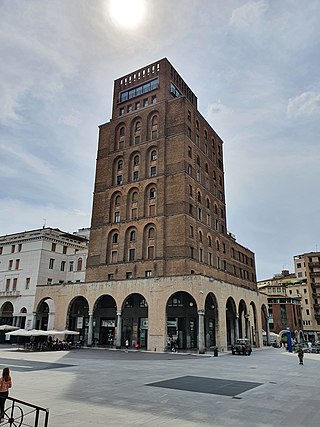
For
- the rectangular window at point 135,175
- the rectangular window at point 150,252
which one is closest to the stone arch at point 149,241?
the rectangular window at point 150,252

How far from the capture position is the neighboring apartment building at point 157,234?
139 ft

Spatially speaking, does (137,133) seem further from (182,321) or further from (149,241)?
(182,321)

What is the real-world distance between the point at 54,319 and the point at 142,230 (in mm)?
17155

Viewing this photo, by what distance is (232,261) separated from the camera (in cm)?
6128

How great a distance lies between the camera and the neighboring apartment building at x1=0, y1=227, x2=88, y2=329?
5341 cm

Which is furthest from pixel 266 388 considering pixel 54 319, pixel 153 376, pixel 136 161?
pixel 136 161

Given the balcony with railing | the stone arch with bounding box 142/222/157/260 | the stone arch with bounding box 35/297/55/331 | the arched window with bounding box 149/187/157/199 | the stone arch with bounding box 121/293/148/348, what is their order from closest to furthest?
the stone arch with bounding box 121/293/148/348 < the stone arch with bounding box 142/222/157/260 < the arched window with bounding box 149/187/157/199 < the stone arch with bounding box 35/297/55/331 < the balcony with railing

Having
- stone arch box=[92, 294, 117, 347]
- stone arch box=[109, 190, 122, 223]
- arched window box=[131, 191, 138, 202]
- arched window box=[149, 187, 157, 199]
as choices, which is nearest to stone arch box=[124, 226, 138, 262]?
stone arch box=[109, 190, 122, 223]

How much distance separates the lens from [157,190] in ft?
162

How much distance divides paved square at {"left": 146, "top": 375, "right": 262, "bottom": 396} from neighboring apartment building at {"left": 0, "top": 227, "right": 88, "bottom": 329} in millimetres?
38720

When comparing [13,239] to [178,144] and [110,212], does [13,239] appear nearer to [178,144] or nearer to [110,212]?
[110,212]

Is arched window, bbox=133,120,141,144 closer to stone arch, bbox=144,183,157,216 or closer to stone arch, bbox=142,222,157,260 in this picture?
stone arch, bbox=144,183,157,216

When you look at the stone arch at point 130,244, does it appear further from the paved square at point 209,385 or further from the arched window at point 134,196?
the paved square at point 209,385

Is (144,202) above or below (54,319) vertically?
above
